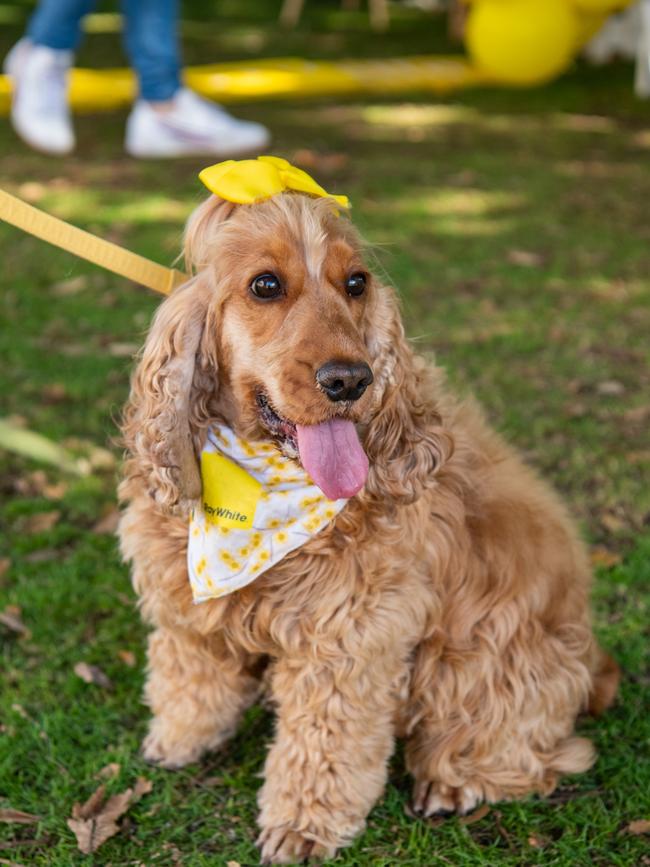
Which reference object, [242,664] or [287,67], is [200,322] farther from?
[287,67]

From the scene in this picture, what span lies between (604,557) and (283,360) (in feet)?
6.80

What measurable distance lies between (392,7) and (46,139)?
34.5ft

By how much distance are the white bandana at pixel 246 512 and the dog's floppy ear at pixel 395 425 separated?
155 millimetres

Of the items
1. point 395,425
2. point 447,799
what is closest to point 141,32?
point 395,425

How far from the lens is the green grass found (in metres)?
3.04

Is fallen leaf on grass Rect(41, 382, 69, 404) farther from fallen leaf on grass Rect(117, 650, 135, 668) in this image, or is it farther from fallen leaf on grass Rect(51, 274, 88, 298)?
fallen leaf on grass Rect(117, 650, 135, 668)

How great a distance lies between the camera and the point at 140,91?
810cm

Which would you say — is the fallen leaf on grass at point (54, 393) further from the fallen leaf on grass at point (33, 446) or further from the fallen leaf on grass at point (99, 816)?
the fallen leaf on grass at point (99, 816)

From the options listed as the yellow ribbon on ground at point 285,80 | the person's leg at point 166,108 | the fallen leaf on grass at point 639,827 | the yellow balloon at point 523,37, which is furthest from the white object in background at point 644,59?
the fallen leaf on grass at point 639,827

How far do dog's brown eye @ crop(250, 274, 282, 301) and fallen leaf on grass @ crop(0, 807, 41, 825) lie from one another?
1.64 m

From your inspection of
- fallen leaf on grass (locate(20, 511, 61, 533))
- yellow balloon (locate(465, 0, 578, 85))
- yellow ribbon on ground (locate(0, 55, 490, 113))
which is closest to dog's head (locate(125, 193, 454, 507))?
fallen leaf on grass (locate(20, 511, 61, 533))

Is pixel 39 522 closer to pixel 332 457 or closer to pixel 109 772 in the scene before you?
pixel 109 772

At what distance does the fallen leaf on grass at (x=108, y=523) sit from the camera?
4269mm

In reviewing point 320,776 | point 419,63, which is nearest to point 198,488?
point 320,776
